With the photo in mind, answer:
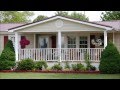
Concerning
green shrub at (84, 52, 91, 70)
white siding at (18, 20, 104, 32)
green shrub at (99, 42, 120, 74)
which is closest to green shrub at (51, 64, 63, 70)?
green shrub at (84, 52, 91, 70)

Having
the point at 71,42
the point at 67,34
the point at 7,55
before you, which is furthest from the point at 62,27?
the point at 7,55

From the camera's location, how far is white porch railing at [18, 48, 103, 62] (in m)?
19.3

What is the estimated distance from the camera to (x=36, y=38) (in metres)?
23.0

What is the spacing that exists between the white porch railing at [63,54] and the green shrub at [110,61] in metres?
1.50

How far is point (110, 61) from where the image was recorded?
Answer: 17203 millimetres

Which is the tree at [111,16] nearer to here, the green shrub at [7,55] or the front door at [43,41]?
the front door at [43,41]

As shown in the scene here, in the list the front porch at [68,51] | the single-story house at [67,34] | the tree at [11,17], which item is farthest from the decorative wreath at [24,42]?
the tree at [11,17]

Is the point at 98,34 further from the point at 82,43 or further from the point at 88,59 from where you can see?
the point at 88,59

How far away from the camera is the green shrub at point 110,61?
55.9ft

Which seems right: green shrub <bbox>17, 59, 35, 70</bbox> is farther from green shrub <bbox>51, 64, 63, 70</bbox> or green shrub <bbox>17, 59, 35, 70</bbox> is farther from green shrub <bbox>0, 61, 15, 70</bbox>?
green shrub <bbox>51, 64, 63, 70</bbox>

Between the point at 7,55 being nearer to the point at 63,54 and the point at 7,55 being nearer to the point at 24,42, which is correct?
the point at 24,42

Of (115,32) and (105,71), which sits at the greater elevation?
(115,32)
